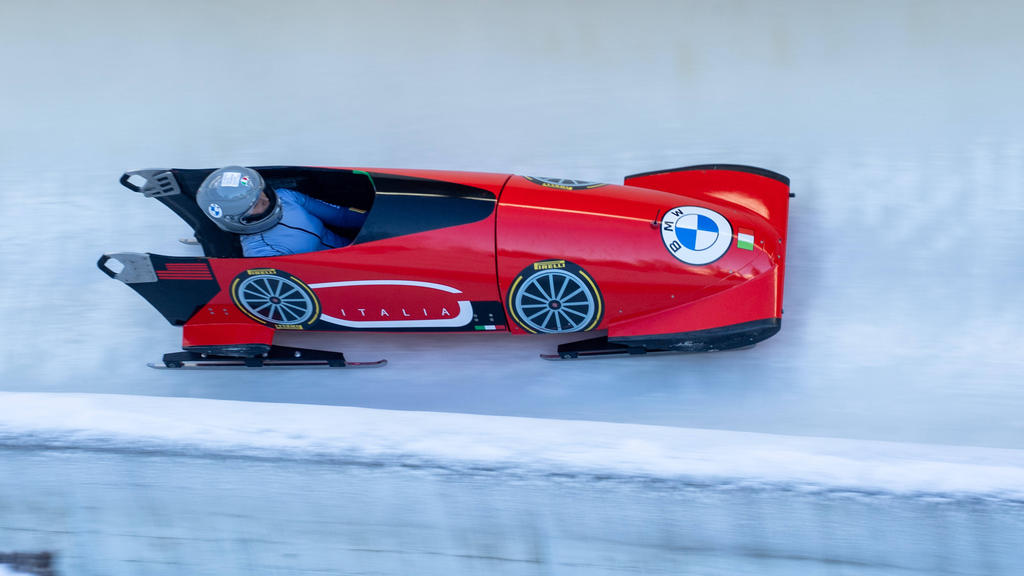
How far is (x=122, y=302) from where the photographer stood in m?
3.59

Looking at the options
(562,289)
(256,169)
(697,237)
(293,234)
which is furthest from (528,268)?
(256,169)

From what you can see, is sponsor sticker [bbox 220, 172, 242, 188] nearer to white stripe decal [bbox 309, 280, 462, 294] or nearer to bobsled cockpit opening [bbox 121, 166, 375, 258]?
bobsled cockpit opening [bbox 121, 166, 375, 258]

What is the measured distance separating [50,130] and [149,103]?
0.52 meters

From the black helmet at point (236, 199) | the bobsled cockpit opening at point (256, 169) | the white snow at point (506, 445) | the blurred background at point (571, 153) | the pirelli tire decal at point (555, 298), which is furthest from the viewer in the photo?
the bobsled cockpit opening at point (256, 169)

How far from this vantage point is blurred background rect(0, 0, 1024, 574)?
3088mm

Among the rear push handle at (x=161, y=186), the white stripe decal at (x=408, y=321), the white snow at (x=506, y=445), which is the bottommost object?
the white snow at (x=506, y=445)

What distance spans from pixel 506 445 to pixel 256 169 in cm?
166

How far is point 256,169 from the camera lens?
325 cm

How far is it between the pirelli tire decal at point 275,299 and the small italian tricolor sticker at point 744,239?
170 cm

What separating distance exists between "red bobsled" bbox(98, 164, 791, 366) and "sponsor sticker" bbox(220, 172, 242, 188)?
33 centimetres

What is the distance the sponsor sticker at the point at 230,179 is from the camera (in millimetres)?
2861

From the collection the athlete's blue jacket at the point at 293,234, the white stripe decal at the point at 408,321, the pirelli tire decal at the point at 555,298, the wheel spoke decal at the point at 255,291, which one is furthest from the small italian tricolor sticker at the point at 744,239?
the wheel spoke decal at the point at 255,291

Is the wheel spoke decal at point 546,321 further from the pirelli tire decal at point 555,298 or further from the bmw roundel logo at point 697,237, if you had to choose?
the bmw roundel logo at point 697,237

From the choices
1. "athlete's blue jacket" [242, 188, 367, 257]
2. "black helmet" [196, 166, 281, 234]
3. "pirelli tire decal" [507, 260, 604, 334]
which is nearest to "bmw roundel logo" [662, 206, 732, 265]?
"pirelli tire decal" [507, 260, 604, 334]
